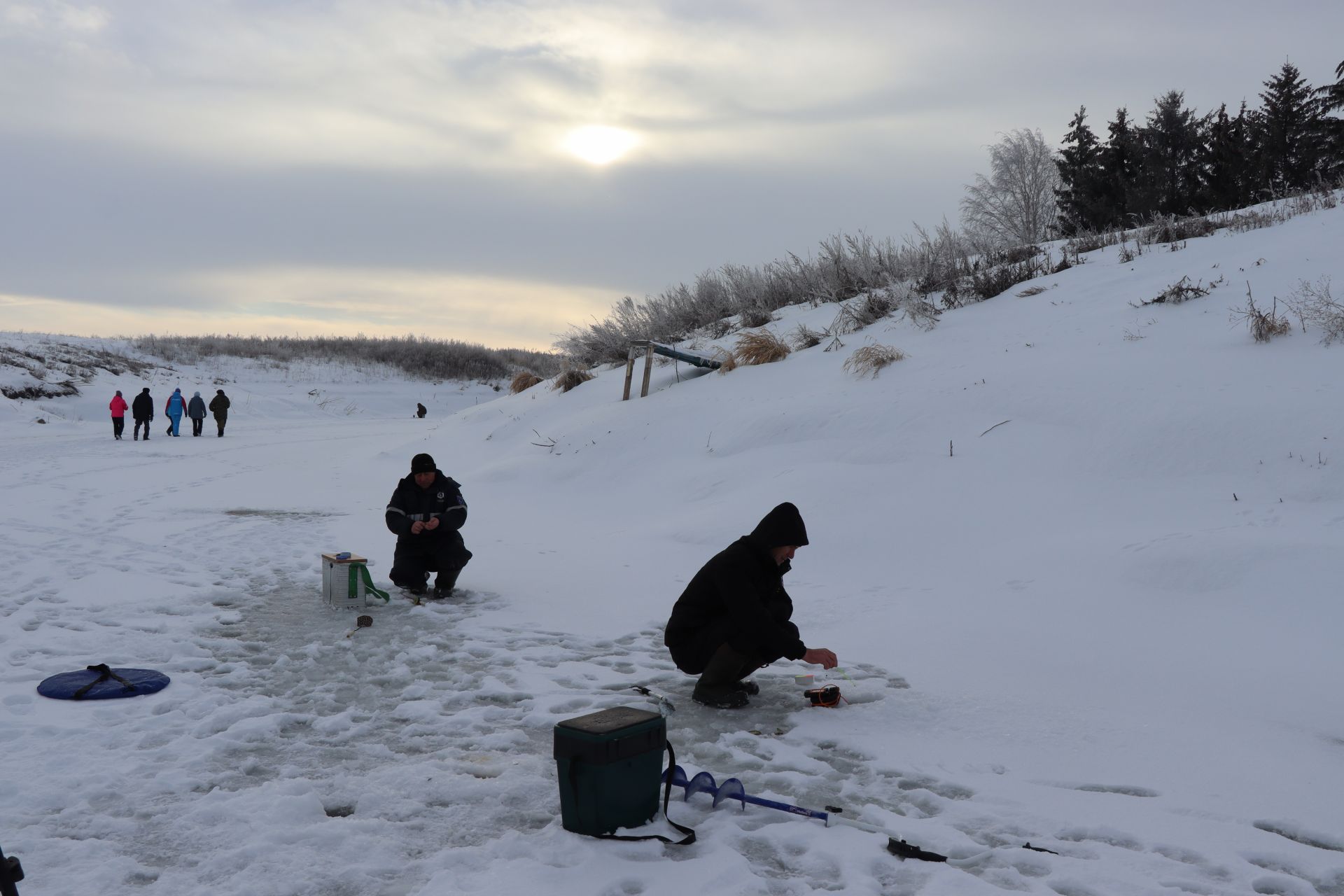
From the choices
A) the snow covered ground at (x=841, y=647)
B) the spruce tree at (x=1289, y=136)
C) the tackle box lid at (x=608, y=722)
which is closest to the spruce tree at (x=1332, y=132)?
the spruce tree at (x=1289, y=136)

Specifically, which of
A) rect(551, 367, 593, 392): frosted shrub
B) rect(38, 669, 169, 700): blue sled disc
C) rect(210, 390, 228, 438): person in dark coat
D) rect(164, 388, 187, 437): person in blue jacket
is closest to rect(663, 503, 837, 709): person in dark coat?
rect(38, 669, 169, 700): blue sled disc

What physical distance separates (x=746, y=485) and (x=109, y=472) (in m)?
12.7

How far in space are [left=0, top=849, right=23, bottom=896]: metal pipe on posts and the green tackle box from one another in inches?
68.6

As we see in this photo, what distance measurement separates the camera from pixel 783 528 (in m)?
4.84

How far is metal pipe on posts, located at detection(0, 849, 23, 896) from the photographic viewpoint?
6.95ft

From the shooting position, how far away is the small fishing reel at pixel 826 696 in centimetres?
494

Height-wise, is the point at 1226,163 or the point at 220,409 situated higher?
the point at 1226,163

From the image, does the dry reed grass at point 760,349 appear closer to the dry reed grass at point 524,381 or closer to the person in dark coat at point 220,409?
the dry reed grass at point 524,381

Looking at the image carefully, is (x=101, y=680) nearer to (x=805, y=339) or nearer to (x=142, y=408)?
(x=805, y=339)

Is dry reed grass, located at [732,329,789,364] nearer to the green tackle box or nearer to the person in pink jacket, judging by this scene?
the green tackle box

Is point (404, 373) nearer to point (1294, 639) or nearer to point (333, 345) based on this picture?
point (333, 345)

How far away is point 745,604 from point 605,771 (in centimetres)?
164

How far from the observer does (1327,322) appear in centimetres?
908

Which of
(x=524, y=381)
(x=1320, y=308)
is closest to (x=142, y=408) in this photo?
(x=524, y=381)
